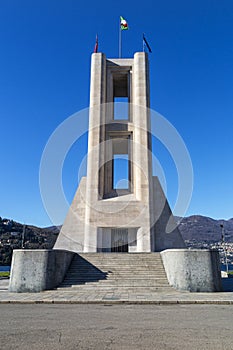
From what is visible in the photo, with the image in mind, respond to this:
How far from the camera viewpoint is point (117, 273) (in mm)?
16203

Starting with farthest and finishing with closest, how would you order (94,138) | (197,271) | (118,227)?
(94,138), (118,227), (197,271)

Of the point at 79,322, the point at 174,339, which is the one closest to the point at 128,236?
the point at 79,322

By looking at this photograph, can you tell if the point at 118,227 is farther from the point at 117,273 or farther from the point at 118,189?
the point at 117,273

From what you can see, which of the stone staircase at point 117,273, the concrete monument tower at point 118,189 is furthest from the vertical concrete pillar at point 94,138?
the stone staircase at point 117,273

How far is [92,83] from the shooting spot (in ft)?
96.4

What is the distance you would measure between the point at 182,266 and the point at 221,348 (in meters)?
9.49

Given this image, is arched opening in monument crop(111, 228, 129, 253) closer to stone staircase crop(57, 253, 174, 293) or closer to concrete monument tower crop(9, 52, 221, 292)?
concrete monument tower crop(9, 52, 221, 292)

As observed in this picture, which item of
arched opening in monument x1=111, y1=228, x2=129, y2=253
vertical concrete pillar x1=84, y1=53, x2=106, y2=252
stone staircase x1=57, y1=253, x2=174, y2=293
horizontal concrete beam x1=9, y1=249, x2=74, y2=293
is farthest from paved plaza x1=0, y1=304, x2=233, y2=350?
arched opening in monument x1=111, y1=228, x2=129, y2=253

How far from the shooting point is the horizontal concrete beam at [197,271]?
13.6 metres

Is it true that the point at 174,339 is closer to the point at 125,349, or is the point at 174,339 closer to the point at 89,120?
the point at 125,349

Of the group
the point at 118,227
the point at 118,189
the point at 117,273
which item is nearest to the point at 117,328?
the point at 117,273

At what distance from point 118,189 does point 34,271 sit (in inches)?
576

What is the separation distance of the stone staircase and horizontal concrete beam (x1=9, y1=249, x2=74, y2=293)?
91 centimetres

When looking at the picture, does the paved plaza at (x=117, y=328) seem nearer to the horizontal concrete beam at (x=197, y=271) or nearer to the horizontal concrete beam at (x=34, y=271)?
Answer: the horizontal concrete beam at (x=197, y=271)
